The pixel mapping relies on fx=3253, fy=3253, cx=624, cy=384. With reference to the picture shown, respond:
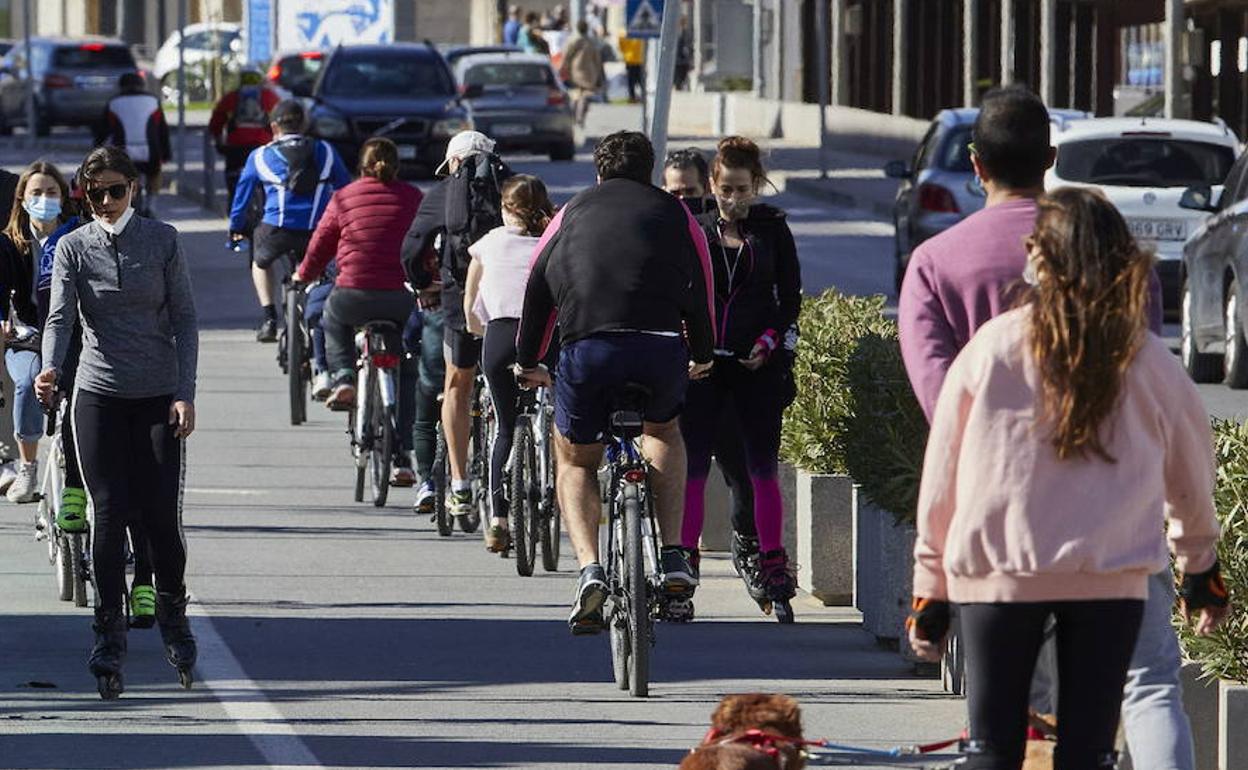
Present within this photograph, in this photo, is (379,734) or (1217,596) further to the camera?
(379,734)

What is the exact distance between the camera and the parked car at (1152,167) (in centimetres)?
2244

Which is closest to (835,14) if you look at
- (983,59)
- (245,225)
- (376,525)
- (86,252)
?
(983,59)

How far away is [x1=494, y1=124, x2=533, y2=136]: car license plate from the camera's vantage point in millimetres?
43875

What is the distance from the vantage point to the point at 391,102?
127 ft

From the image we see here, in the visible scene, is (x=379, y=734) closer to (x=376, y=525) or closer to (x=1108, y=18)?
(x=376, y=525)

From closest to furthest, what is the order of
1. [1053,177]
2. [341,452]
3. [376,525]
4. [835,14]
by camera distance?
1. [376,525]
2. [341,452]
3. [1053,177]
4. [835,14]

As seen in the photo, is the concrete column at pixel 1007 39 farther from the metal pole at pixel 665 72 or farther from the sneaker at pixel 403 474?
the sneaker at pixel 403 474

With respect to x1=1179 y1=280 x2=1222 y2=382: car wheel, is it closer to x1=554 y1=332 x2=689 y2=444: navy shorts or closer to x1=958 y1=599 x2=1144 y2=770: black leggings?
x1=554 y1=332 x2=689 y2=444: navy shorts

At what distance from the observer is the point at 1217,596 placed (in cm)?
647

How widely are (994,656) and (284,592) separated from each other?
6.22 meters

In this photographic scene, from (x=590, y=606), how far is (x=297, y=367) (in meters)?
8.33

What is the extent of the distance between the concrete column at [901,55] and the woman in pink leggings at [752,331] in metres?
41.7

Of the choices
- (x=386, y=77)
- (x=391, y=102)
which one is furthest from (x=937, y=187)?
(x=386, y=77)

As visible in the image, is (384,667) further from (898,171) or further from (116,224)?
(898,171)
